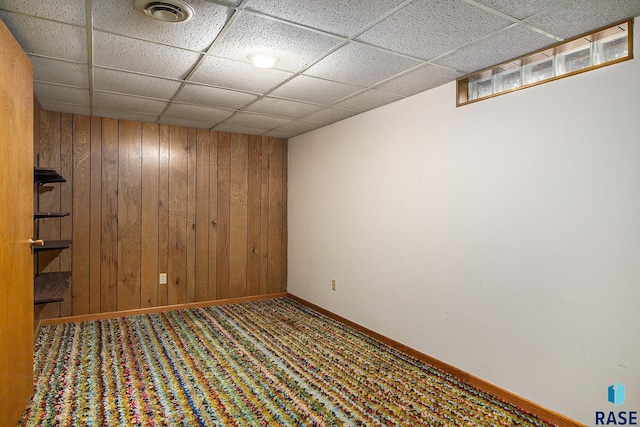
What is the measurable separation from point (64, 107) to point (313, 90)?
8.10 feet

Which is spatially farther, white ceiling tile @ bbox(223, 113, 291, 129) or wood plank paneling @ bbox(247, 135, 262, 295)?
wood plank paneling @ bbox(247, 135, 262, 295)

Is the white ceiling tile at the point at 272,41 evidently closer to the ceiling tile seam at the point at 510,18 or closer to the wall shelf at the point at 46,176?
the ceiling tile seam at the point at 510,18

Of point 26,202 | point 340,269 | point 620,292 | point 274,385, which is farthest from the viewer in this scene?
point 340,269

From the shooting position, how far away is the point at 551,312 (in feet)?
7.04

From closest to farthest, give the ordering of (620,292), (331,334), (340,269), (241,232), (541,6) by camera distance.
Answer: (541,6) < (620,292) < (331,334) < (340,269) < (241,232)

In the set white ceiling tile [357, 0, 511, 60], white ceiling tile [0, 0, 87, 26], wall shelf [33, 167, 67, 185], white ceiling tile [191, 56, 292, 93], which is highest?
white ceiling tile [191, 56, 292, 93]

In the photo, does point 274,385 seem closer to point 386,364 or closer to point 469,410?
point 386,364

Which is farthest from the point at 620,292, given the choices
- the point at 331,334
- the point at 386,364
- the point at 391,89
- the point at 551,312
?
the point at 331,334

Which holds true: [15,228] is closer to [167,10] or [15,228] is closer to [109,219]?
[167,10]

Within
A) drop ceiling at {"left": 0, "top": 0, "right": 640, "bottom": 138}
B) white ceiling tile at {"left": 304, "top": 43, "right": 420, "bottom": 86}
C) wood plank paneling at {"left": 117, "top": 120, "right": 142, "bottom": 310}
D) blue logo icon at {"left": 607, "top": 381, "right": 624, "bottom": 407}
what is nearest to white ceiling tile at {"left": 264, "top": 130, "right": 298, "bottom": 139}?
drop ceiling at {"left": 0, "top": 0, "right": 640, "bottom": 138}

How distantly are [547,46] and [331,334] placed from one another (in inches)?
111

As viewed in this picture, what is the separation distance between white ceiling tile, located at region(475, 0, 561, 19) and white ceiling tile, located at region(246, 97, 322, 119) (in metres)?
1.91

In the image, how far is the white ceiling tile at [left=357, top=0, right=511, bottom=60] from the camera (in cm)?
175

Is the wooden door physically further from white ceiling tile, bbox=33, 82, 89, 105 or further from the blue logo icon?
the blue logo icon
